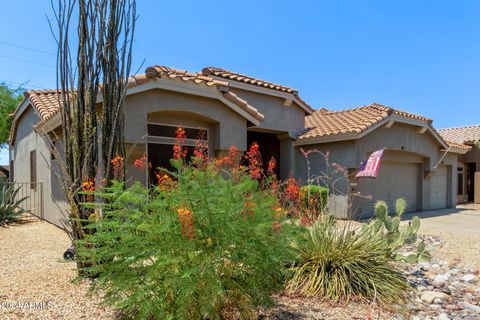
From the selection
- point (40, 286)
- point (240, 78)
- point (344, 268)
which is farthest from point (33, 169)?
point (344, 268)

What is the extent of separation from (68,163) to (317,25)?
12840mm

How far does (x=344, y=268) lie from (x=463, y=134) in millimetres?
26510

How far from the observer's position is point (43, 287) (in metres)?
5.16

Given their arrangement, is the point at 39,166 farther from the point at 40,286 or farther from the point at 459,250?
the point at 459,250

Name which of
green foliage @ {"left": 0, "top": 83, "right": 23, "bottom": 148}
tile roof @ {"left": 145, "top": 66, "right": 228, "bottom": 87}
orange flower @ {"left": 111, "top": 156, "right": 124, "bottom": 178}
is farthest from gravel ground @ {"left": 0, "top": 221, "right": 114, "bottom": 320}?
green foliage @ {"left": 0, "top": 83, "right": 23, "bottom": 148}

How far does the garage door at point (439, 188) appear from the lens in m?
20.3

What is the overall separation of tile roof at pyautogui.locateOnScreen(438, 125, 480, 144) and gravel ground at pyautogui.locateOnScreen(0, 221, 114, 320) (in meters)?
27.0

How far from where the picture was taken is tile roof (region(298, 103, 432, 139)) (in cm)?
1471

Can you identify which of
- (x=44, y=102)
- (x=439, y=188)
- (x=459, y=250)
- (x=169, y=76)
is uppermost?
(x=169, y=76)

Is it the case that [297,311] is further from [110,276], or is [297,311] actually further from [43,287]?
[43,287]

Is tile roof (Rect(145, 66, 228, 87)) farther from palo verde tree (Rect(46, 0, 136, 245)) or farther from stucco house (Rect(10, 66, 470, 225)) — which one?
palo verde tree (Rect(46, 0, 136, 245))

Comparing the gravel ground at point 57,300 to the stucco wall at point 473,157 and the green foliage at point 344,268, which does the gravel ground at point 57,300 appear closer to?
the green foliage at point 344,268

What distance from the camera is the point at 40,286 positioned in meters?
5.22

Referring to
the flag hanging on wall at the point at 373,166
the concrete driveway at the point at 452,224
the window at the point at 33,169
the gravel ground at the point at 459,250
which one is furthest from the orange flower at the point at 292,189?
the window at the point at 33,169
